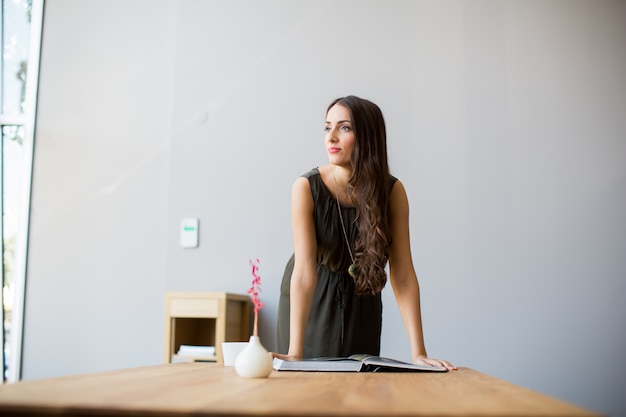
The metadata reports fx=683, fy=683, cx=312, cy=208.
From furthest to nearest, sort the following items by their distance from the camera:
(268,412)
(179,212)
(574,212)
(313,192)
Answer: (179,212) < (574,212) < (313,192) < (268,412)

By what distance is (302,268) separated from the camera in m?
2.03

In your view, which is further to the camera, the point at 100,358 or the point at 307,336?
the point at 100,358

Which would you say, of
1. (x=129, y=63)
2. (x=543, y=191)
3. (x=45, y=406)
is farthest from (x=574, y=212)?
(x=45, y=406)

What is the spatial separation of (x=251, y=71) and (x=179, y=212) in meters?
0.93

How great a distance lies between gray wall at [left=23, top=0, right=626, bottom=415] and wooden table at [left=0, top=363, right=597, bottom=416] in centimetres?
257

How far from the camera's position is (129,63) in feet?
13.7

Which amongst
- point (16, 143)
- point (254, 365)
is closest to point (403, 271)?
point (254, 365)

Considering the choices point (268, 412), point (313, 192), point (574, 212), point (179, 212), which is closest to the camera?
point (268, 412)

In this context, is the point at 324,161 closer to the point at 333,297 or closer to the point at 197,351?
the point at 197,351

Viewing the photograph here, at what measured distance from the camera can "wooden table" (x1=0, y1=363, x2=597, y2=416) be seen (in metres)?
0.75

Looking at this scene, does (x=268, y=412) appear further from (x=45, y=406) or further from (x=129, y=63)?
(x=129, y=63)

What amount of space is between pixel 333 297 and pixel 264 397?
132 centimetres

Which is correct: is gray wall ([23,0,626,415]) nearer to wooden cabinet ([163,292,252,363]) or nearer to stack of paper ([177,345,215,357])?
wooden cabinet ([163,292,252,363])

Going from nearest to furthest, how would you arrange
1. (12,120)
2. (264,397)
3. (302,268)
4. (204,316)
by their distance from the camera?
(264,397) → (302,268) → (204,316) → (12,120)
